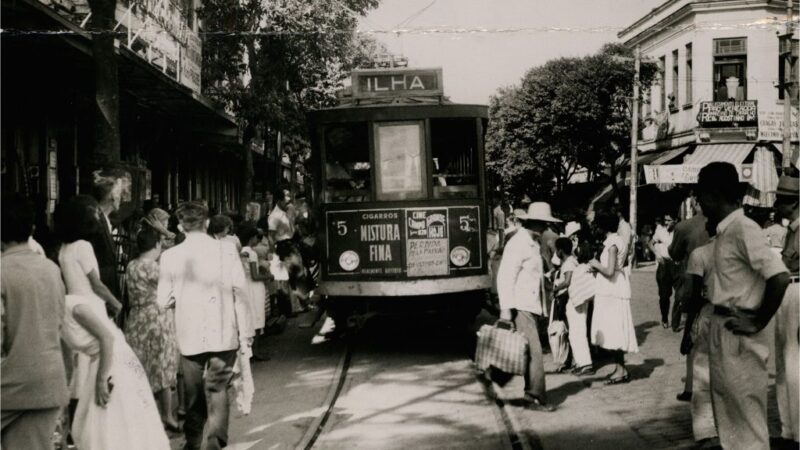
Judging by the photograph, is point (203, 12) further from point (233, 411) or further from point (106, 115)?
point (233, 411)

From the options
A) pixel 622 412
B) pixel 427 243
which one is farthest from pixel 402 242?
pixel 622 412

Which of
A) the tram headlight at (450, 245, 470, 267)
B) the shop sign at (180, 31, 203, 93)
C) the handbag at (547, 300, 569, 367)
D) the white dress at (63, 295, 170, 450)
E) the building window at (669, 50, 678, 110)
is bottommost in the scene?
the handbag at (547, 300, 569, 367)

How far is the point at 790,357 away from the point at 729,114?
28.0 metres

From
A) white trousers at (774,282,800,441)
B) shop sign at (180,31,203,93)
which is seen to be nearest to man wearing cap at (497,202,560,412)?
white trousers at (774,282,800,441)

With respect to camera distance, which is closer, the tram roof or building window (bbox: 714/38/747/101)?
the tram roof

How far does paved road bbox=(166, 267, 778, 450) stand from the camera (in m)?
7.06

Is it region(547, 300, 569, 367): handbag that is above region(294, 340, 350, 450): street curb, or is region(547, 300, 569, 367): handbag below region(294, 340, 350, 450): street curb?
above

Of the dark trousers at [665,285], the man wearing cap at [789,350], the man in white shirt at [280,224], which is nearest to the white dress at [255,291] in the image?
the man in white shirt at [280,224]

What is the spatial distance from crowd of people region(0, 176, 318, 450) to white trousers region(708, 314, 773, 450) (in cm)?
299

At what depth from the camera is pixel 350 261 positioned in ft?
36.6

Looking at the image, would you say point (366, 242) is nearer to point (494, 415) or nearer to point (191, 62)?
point (494, 415)

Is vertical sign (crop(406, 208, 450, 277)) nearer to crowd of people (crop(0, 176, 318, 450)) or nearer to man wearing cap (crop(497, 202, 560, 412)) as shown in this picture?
crowd of people (crop(0, 176, 318, 450))

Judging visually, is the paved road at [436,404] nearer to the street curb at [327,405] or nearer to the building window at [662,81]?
the street curb at [327,405]

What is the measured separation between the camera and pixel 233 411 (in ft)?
27.2
